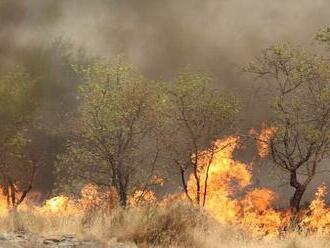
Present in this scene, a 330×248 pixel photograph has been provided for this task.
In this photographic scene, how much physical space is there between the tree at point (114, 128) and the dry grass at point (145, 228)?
2553 cm

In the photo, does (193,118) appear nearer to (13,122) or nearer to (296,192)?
(296,192)

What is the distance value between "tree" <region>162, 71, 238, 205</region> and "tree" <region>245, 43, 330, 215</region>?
12.7 ft

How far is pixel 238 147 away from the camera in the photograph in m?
48.4

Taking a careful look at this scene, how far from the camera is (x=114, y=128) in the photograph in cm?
3997

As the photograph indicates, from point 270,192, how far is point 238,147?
9.69 meters

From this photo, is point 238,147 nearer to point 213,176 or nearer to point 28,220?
point 213,176

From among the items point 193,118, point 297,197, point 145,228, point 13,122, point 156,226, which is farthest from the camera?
point 13,122

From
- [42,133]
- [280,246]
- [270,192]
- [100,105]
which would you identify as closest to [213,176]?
[270,192]

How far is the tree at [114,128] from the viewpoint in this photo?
40688mm

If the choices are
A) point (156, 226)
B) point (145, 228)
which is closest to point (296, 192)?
point (156, 226)

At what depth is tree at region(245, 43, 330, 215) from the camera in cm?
4097

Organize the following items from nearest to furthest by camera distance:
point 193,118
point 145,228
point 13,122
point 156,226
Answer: point 145,228, point 156,226, point 193,118, point 13,122

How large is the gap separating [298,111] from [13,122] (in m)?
24.1

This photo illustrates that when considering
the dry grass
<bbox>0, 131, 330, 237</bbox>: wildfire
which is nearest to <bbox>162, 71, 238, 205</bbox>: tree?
<bbox>0, 131, 330, 237</bbox>: wildfire
